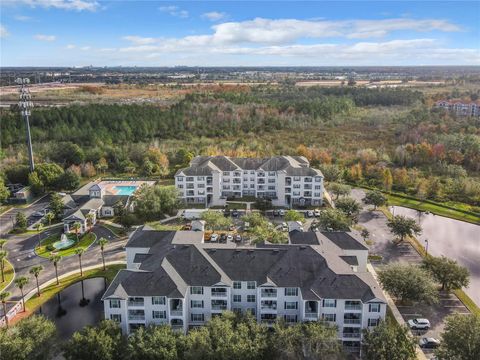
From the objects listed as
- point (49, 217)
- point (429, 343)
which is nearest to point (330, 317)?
point (429, 343)

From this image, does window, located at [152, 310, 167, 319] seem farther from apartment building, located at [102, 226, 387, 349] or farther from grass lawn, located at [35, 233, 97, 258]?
grass lawn, located at [35, 233, 97, 258]

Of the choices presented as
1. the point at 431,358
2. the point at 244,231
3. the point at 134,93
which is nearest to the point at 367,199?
the point at 244,231

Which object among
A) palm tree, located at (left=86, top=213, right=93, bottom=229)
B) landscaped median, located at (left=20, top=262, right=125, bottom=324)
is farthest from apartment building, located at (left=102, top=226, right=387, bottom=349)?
palm tree, located at (left=86, top=213, right=93, bottom=229)

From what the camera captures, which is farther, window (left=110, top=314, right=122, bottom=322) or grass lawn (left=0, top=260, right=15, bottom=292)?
grass lawn (left=0, top=260, right=15, bottom=292)

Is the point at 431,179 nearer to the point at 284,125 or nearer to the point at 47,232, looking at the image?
the point at 284,125

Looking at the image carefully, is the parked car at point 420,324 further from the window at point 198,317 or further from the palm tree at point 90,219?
the palm tree at point 90,219

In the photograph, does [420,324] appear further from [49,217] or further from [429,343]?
[49,217]
